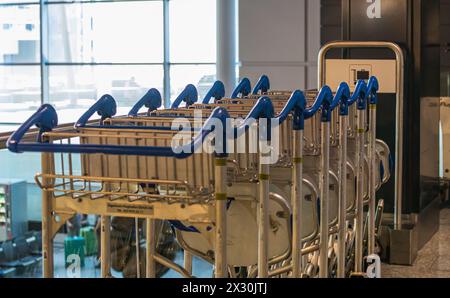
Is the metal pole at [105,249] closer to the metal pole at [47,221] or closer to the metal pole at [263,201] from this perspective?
the metal pole at [47,221]

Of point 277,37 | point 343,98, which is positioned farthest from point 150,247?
point 277,37

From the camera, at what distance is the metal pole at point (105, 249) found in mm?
2859

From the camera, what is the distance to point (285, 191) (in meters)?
3.15

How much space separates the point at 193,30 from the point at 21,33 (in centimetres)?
353

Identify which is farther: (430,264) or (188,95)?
(430,264)

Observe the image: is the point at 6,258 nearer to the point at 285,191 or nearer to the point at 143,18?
the point at 143,18

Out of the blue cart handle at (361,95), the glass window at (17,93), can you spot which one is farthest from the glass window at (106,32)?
the blue cart handle at (361,95)

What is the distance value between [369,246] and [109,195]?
6.95 ft

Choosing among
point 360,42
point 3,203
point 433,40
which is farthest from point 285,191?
point 3,203

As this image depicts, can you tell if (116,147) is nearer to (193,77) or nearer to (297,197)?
(297,197)

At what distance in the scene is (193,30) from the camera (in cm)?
1195

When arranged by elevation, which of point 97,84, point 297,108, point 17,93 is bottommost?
point 297,108

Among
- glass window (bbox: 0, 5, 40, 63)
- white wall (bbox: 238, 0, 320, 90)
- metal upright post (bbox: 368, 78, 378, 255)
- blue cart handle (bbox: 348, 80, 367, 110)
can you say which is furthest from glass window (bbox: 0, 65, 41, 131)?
blue cart handle (bbox: 348, 80, 367, 110)

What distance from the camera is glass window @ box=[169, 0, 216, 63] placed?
11914 mm
